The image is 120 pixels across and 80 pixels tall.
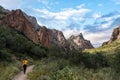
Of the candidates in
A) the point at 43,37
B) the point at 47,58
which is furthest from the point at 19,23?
the point at 47,58

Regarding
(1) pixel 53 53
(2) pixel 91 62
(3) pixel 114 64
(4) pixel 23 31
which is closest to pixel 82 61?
(2) pixel 91 62

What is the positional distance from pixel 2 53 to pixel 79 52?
46.4 ft

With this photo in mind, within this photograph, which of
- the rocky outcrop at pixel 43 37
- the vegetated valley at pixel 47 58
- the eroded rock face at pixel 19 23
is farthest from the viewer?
the rocky outcrop at pixel 43 37

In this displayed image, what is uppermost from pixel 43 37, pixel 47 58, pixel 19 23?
pixel 19 23

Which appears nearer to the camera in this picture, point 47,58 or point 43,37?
point 47,58

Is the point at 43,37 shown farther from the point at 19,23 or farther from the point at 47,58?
the point at 47,58

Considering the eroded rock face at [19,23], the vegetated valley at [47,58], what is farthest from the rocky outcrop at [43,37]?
the eroded rock face at [19,23]

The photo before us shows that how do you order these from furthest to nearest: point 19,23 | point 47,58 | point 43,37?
point 43,37 < point 19,23 < point 47,58

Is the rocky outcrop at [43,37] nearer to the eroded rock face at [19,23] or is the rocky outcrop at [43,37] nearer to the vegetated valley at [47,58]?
the vegetated valley at [47,58]

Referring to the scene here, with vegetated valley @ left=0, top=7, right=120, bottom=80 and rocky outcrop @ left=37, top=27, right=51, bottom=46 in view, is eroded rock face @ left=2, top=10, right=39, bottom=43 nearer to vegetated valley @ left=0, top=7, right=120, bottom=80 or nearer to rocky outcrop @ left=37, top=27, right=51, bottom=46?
vegetated valley @ left=0, top=7, right=120, bottom=80

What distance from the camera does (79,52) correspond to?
55.3 metres

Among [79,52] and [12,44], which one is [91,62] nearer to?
[79,52]

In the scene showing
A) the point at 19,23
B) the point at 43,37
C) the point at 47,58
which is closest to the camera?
the point at 47,58

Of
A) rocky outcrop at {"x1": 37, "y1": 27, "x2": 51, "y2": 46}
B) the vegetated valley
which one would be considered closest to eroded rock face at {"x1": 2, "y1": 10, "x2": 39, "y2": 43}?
the vegetated valley
